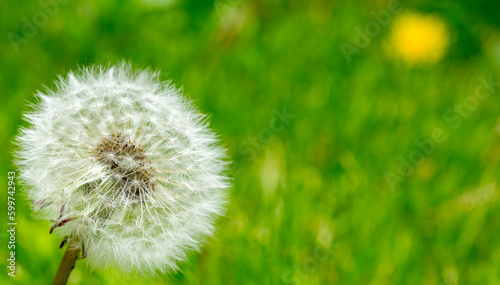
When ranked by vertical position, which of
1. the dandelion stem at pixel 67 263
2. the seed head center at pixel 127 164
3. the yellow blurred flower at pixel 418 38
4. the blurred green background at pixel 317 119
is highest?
the yellow blurred flower at pixel 418 38

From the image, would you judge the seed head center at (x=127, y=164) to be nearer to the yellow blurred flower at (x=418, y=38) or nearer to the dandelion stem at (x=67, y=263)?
the dandelion stem at (x=67, y=263)

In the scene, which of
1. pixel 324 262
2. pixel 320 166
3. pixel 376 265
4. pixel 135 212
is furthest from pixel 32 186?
pixel 320 166

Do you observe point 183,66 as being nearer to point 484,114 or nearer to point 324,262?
point 324,262

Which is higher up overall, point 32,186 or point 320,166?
point 320,166

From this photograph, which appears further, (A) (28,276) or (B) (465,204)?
(B) (465,204)

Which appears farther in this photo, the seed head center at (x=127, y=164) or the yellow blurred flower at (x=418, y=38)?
the yellow blurred flower at (x=418, y=38)

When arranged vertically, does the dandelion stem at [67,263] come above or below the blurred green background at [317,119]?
below

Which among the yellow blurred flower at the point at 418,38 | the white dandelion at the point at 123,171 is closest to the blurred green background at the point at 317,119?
the yellow blurred flower at the point at 418,38
